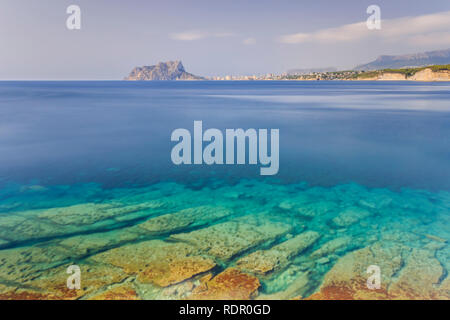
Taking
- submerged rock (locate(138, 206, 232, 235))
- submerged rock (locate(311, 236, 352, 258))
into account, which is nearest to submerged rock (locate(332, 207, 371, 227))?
submerged rock (locate(311, 236, 352, 258))

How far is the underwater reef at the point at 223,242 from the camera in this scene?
316 inches

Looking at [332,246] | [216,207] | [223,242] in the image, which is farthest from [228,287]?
[216,207]

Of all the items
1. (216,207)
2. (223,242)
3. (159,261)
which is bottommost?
(159,261)

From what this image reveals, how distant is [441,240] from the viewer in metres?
10.5

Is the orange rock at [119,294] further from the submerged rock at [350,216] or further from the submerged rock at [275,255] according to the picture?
the submerged rock at [350,216]

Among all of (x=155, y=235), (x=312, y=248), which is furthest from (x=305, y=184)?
(x=155, y=235)

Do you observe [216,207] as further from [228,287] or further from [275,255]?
[228,287]

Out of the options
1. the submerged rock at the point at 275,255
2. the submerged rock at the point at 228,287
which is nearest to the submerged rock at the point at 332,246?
the submerged rock at the point at 275,255

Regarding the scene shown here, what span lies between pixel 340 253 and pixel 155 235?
6.21m

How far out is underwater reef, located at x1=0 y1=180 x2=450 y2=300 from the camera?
803cm

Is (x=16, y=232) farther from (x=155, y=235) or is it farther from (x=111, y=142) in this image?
(x=111, y=142)

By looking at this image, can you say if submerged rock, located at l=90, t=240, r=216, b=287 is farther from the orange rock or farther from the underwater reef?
the orange rock

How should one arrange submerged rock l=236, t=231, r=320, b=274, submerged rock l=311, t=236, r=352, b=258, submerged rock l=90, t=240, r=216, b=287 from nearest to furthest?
submerged rock l=90, t=240, r=216, b=287 → submerged rock l=236, t=231, r=320, b=274 → submerged rock l=311, t=236, r=352, b=258

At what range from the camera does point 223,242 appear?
403 inches
